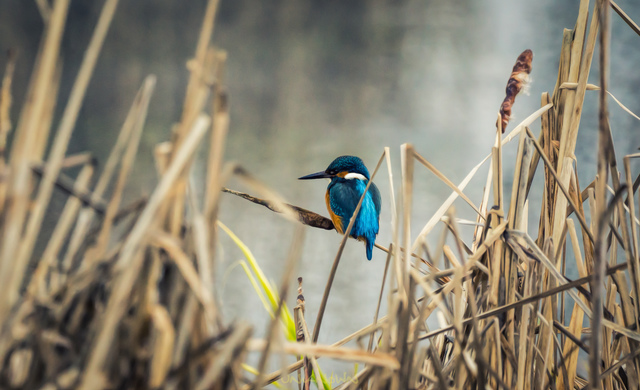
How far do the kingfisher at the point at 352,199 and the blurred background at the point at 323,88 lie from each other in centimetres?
74

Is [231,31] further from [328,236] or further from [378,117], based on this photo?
[328,236]

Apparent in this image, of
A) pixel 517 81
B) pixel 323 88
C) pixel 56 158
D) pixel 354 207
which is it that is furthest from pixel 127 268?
pixel 323 88

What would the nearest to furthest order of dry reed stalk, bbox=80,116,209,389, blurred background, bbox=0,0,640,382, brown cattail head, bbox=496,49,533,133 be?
1. dry reed stalk, bbox=80,116,209,389
2. brown cattail head, bbox=496,49,533,133
3. blurred background, bbox=0,0,640,382

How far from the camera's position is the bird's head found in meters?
0.95

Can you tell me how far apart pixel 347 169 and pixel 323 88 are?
2.82 ft

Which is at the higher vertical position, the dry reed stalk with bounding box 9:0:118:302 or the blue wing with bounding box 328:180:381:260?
the blue wing with bounding box 328:180:381:260

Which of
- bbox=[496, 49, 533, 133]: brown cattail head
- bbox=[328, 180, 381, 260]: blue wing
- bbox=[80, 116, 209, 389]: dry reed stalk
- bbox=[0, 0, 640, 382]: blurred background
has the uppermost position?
bbox=[0, 0, 640, 382]: blurred background

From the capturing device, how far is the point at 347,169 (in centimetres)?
95

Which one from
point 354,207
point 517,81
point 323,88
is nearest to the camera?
point 517,81

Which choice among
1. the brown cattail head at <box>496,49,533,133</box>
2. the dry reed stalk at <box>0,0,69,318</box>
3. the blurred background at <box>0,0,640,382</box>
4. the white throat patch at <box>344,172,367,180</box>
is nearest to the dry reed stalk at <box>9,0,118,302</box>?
the dry reed stalk at <box>0,0,69,318</box>

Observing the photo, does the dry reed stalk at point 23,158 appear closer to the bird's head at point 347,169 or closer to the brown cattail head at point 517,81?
the brown cattail head at point 517,81

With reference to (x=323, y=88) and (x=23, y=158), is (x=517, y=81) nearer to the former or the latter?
(x=23, y=158)

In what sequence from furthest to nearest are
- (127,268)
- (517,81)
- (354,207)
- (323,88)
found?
(323,88) < (354,207) < (517,81) < (127,268)

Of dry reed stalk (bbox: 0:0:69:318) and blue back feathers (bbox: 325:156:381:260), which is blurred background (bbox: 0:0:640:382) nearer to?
blue back feathers (bbox: 325:156:381:260)
